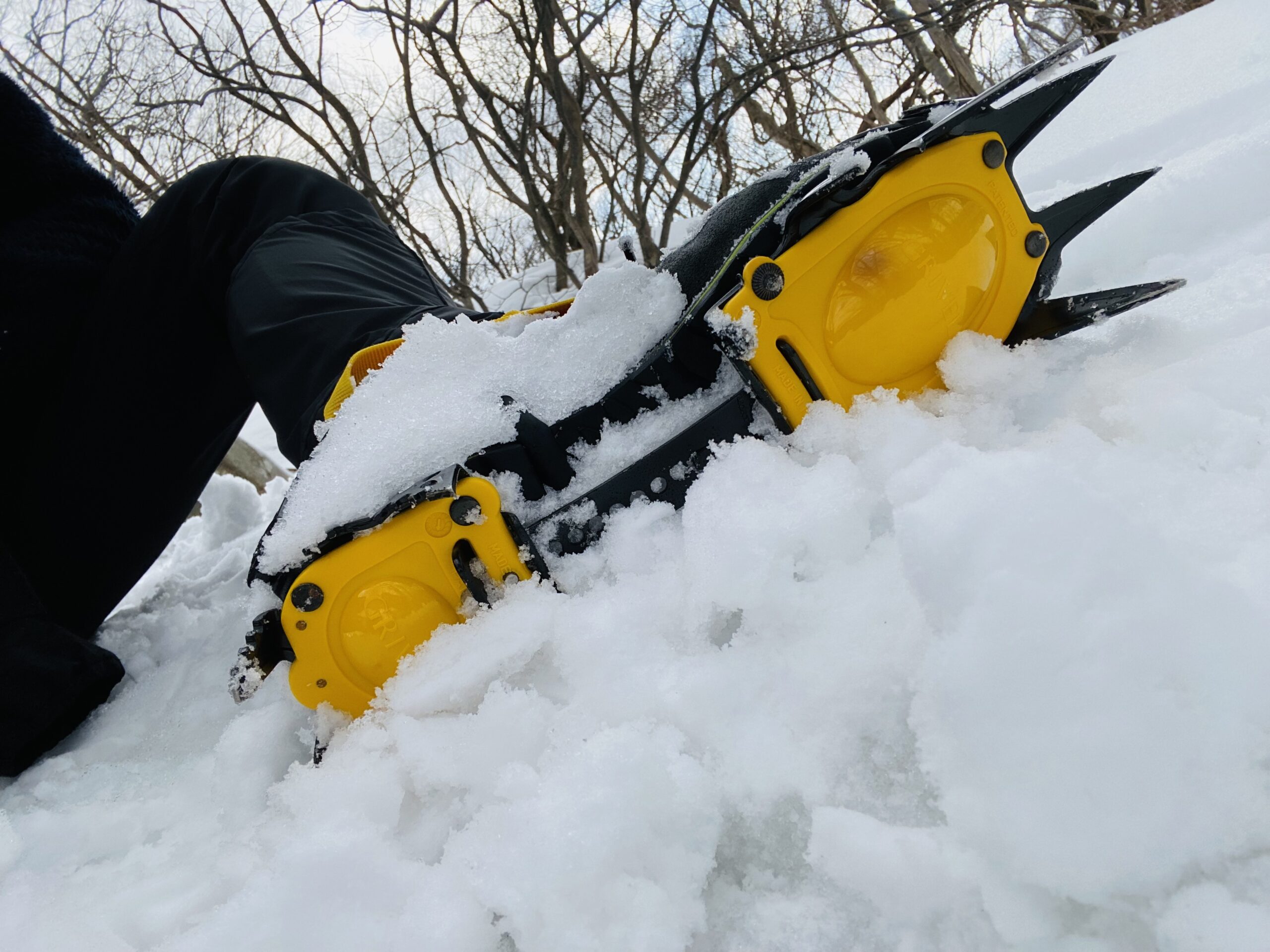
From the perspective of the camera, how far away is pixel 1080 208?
0.64 metres

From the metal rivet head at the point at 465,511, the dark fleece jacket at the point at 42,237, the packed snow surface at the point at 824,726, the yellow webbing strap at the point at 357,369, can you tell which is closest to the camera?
the packed snow surface at the point at 824,726

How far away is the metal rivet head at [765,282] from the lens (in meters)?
0.60

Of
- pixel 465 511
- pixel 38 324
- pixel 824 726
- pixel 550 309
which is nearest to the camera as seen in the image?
pixel 824 726

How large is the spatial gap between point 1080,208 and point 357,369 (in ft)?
2.26

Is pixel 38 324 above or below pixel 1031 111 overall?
above

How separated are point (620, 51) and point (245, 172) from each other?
2.95 metres

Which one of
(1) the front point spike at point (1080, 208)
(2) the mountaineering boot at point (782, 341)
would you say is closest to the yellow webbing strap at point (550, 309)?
(2) the mountaineering boot at point (782, 341)

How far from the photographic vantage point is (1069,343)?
663mm

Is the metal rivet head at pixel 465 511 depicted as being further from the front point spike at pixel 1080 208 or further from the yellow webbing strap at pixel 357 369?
the front point spike at pixel 1080 208

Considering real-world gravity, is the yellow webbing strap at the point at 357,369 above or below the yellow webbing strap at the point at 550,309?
above

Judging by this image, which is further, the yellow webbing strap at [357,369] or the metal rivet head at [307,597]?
the yellow webbing strap at [357,369]

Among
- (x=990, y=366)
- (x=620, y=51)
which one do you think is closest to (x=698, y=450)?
(x=990, y=366)

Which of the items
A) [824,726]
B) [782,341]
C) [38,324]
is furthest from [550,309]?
[38,324]

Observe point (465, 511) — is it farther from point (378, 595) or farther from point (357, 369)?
point (357, 369)
